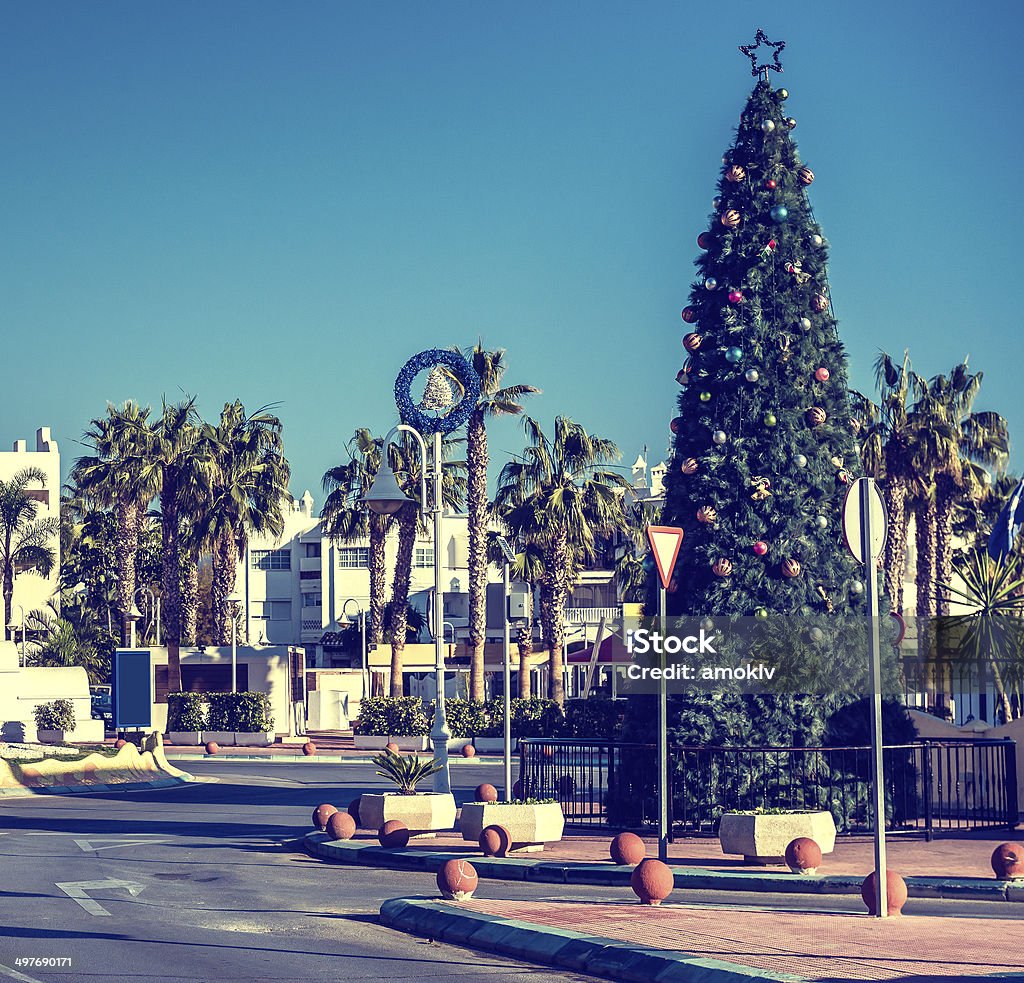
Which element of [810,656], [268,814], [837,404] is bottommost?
[268,814]

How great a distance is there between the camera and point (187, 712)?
174ft

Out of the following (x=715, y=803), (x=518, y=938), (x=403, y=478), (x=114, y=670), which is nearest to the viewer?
(x=518, y=938)

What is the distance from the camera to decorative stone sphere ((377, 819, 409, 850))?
2003cm

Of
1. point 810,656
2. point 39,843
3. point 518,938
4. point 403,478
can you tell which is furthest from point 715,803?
point 403,478

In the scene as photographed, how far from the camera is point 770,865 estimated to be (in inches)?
696

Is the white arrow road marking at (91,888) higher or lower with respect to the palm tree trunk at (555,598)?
lower

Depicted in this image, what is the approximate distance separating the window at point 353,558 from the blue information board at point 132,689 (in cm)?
4694

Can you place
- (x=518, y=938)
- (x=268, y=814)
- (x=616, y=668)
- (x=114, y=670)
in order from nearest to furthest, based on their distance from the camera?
(x=518, y=938), (x=268, y=814), (x=114, y=670), (x=616, y=668)


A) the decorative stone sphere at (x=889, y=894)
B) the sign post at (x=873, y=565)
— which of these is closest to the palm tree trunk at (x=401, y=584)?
the decorative stone sphere at (x=889, y=894)

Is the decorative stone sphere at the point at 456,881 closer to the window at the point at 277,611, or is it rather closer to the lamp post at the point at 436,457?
the lamp post at the point at 436,457

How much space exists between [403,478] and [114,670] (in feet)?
46.7

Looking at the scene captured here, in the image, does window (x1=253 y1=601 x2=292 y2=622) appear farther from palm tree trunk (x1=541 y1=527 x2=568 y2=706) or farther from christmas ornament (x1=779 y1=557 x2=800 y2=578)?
christmas ornament (x1=779 y1=557 x2=800 y2=578)

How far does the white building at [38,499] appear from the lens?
300ft

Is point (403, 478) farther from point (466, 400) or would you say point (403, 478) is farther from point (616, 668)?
point (466, 400)
